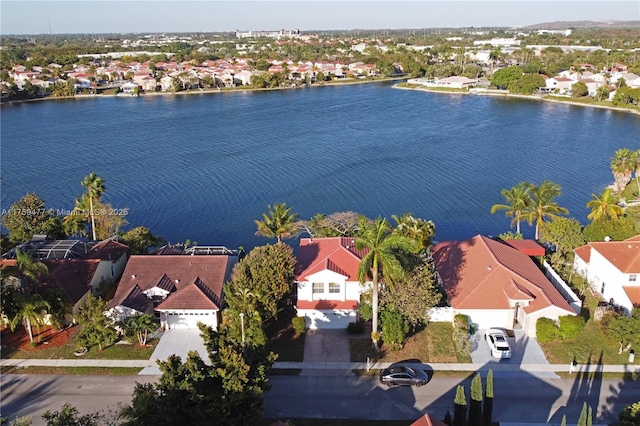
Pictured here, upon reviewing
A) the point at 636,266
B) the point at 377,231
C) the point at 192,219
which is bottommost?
the point at 192,219

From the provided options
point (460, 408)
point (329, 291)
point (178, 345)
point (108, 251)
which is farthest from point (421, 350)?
point (108, 251)

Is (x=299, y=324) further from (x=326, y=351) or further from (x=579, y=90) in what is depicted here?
(x=579, y=90)

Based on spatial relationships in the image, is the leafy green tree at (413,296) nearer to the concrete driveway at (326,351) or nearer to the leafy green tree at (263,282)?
the concrete driveway at (326,351)

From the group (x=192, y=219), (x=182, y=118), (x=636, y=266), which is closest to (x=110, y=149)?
(x=182, y=118)

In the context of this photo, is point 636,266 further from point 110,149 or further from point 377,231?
point 110,149

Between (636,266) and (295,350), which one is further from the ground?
(636,266)

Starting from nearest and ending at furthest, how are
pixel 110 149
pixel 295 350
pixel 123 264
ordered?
pixel 295 350 → pixel 123 264 → pixel 110 149

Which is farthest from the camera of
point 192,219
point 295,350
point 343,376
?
point 192,219
